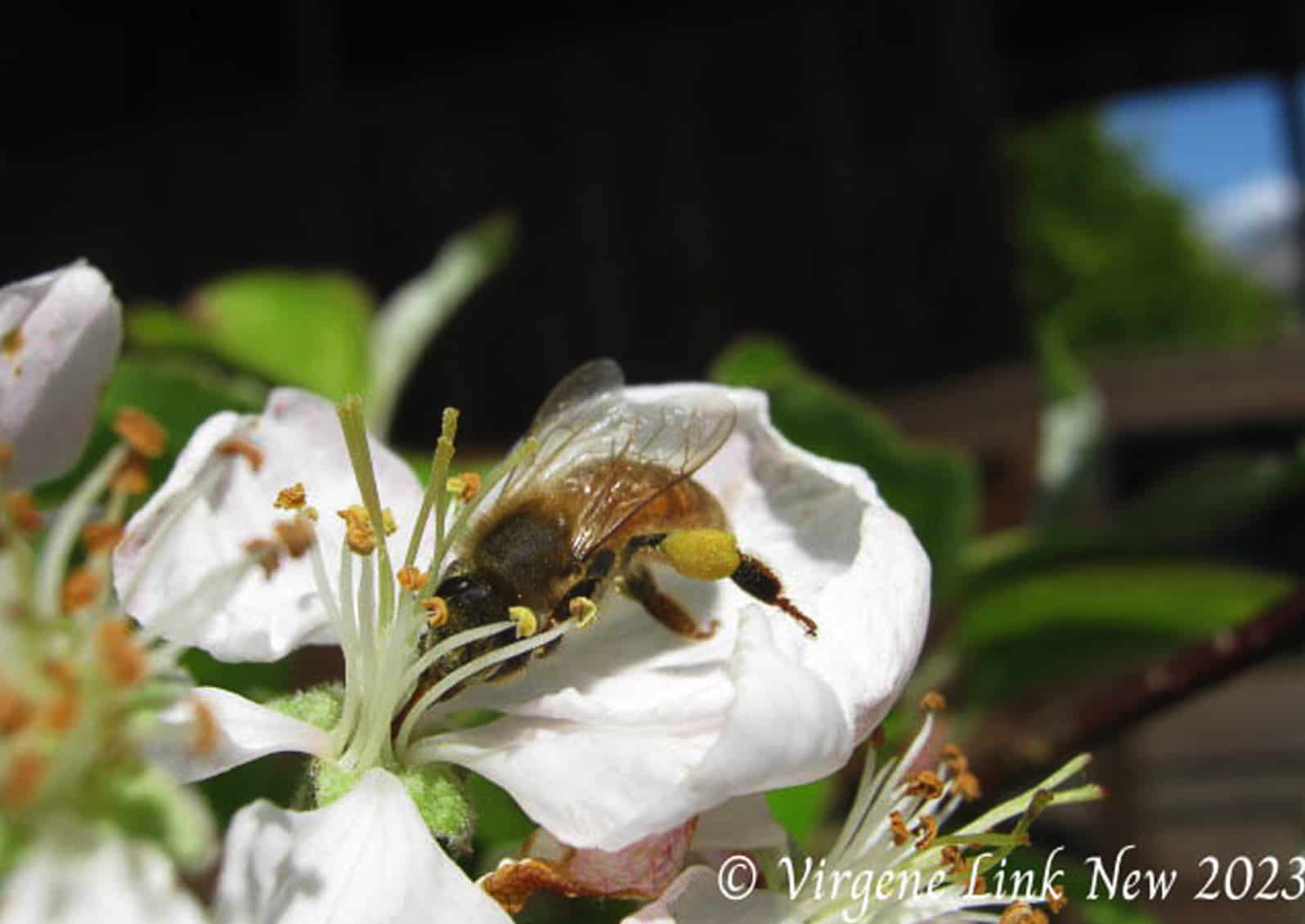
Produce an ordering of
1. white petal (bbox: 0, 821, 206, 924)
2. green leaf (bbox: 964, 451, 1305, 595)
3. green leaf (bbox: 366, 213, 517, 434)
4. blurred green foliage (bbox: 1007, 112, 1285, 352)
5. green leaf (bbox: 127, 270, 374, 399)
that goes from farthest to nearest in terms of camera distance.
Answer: blurred green foliage (bbox: 1007, 112, 1285, 352), green leaf (bbox: 366, 213, 517, 434), green leaf (bbox: 127, 270, 374, 399), green leaf (bbox: 964, 451, 1305, 595), white petal (bbox: 0, 821, 206, 924)

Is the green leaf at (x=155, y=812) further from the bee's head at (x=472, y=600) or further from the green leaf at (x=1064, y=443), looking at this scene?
the green leaf at (x=1064, y=443)

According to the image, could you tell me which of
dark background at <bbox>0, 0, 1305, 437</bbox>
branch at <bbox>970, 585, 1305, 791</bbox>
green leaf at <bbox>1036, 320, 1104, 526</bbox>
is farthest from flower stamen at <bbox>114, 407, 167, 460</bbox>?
dark background at <bbox>0, 0, 1305, 437</bbox>

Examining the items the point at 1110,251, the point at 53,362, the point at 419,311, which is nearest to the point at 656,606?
the point at 53,362

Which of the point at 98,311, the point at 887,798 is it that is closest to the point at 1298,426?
the point at 887,798

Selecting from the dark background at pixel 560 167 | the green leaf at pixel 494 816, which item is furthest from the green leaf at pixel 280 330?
the dark background at pixel 560 167

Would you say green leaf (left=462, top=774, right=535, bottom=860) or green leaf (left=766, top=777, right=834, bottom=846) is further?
green leaf (left=766, top=777, right=834, bottom=846)

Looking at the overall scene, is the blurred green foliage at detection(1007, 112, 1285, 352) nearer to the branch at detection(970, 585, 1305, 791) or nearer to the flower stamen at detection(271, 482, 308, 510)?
the branch at detection(970, 585, 1305, 791)
